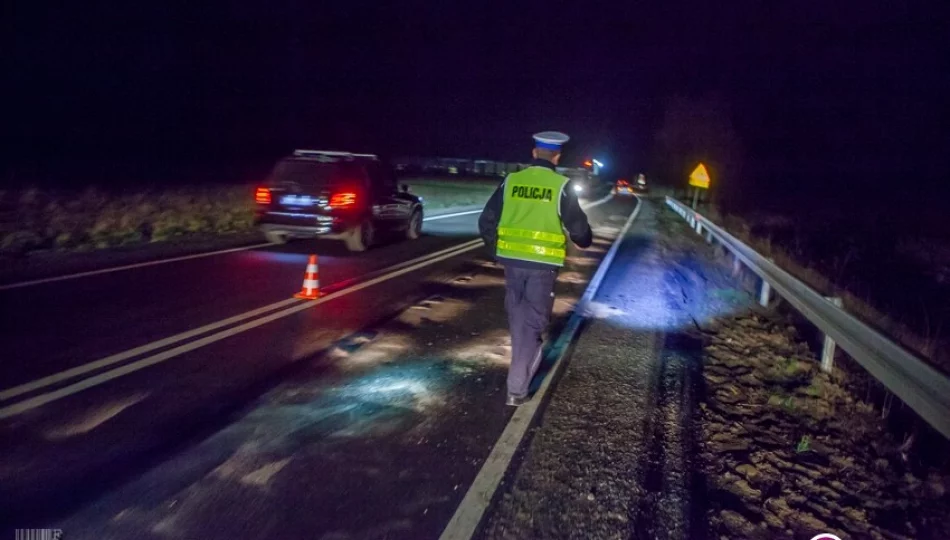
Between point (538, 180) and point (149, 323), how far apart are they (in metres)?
4.78

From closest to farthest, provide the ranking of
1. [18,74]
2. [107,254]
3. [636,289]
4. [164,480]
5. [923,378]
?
[164,480] → [923,378] → [636,289] → [107,254] → [18,74]

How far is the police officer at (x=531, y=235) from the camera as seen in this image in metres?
5.70

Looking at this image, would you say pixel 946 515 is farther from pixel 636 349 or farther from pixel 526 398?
pixel 636 349

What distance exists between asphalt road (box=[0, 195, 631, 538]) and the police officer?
23.1 inches

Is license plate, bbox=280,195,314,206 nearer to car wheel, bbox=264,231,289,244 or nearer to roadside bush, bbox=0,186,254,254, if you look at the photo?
car wheel, bbox=264,231,289,244

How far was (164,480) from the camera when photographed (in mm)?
4402

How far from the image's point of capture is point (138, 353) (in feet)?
22.7

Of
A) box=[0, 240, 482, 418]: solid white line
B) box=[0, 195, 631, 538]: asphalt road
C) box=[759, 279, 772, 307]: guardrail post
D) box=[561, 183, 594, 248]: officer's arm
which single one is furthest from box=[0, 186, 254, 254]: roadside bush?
box=[759, 279, 772, 307]: guardrail post

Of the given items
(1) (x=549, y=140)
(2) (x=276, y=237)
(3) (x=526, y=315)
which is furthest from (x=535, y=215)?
(2) (x=276, y=237)

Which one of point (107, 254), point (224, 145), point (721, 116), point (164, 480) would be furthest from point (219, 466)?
point (721, 116)

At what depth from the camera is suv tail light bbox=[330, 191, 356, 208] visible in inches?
547

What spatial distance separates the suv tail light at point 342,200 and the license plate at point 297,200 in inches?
16.4

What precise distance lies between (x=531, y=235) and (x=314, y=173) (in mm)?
9241

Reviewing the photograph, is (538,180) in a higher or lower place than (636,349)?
higher
